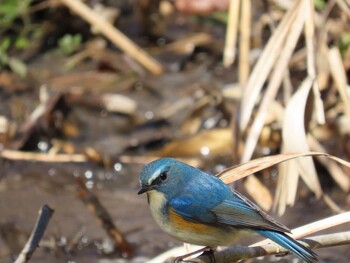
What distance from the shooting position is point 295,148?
5.26 meters

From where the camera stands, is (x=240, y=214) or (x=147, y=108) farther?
(x=147, y=108)

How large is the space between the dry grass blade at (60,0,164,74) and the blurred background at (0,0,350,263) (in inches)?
0.4

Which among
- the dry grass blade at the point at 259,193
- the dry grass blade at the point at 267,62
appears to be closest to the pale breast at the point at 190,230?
the dry grass blade at the point at 267,62

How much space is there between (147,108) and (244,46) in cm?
127

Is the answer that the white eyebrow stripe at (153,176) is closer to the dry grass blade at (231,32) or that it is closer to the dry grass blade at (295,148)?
the dry grass blade at (295,148)

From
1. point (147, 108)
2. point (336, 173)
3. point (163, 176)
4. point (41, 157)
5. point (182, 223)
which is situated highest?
point (147, 108)

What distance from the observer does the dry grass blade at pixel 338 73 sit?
627 centimetres

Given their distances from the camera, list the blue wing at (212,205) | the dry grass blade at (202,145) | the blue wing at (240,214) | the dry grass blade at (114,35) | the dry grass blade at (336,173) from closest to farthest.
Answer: the blue wing at (240,214) < the blue wing at (212,205) < the dry grass blade at (336,173) < the dry grass blade at (202,145) < the dry grass blade at (114,35)

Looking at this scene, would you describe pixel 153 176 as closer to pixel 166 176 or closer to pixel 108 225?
pixel 166 176

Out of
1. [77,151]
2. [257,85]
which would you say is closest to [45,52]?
[77,151]

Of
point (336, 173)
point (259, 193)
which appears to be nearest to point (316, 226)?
point (259, 193)

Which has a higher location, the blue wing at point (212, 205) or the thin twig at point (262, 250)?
the blue wing at point (212, 205)

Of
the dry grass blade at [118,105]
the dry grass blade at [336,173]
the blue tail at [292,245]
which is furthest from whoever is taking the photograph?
the dry grass blade at [118,105]

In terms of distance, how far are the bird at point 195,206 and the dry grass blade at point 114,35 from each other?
344 centimetres
